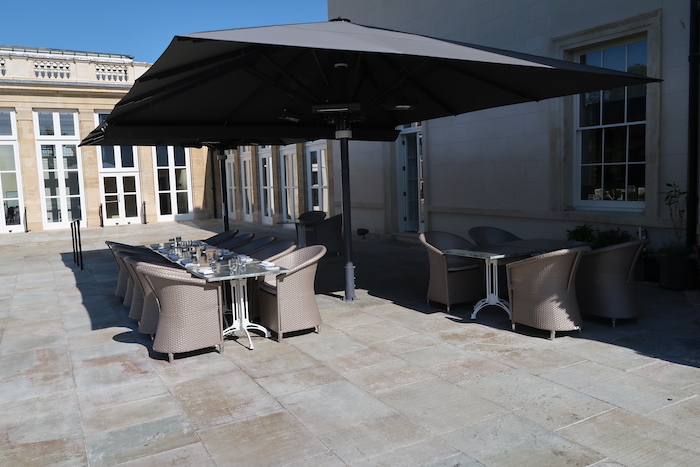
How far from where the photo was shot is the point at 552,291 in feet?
17.0

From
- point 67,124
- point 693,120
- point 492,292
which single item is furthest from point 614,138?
point 67,124

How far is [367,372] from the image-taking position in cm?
447

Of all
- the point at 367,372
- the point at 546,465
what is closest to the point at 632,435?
the point at 546,465

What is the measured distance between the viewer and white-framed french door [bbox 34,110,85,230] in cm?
2028

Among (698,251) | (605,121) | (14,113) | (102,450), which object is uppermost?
(14,113)

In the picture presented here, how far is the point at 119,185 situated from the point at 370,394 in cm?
2012

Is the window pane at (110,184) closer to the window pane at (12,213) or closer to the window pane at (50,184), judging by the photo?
the window pane at (50,184)

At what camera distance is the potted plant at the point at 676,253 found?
269 inches

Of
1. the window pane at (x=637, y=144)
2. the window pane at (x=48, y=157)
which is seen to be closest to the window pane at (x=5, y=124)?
the window pane at (x=48, y=157)

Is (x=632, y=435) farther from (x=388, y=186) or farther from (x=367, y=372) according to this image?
(x=388, y=186)

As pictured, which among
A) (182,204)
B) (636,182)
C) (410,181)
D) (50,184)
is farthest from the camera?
(182,204)

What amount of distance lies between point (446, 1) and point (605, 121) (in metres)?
4.27

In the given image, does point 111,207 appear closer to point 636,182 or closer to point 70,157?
point 70,157

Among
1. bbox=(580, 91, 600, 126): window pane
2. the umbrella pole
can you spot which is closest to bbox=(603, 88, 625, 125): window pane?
bbox=(580, 91, 600, 126): window pane
